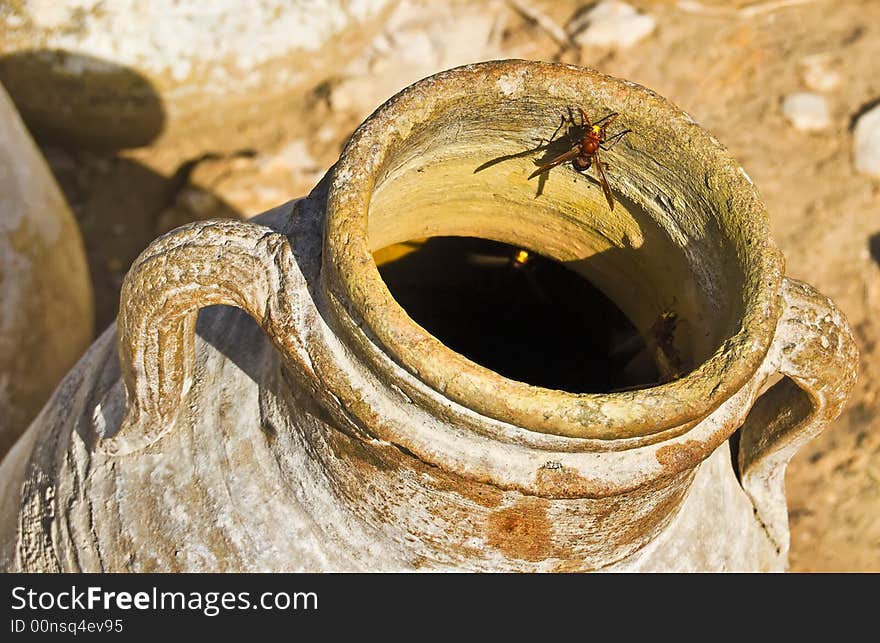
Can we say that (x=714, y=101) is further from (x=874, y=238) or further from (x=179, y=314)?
(x=179, y=314)

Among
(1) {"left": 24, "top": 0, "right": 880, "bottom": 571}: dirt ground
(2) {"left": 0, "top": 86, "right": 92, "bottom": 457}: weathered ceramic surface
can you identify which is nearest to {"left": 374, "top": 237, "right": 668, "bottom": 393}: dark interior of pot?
(2) {"left": 0, "top": 86, "right": 92, "bottom": 457}: weathered ceramic surface

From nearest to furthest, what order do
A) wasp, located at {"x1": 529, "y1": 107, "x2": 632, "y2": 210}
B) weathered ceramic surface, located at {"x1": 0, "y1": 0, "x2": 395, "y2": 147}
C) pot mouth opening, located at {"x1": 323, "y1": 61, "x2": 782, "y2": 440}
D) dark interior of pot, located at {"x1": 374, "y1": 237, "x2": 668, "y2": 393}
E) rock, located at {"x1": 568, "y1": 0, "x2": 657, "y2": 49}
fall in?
pot mouth opening, located at {"x1": 323, "y1": 61, "x2": 782, "y2": 440}
wasp, located at {"x1": 529, "y1": 107, "x2": 632, "y2": 210}
dark interior of pot, located at {"x1": 374, "y1": 237, "x2": 668, "y2": 393}
weathered ceramic surface, located at {"x1": 0, "y1": 0, "x2": 395, "y2": 147}
rock, located at {"x1": 568, "y1": 0, "x2": 657, "y2": 49}

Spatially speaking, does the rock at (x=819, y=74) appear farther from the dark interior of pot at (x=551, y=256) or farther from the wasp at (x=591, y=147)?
Result: the wasp at (x=591, y=147)

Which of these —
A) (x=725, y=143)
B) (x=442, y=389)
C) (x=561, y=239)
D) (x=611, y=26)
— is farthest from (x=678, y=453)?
(x=611, y=26)

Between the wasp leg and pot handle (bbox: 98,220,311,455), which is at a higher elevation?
the wasp leg

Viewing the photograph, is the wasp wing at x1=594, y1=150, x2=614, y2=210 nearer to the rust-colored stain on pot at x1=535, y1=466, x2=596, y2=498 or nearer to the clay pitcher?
the clay pitcher

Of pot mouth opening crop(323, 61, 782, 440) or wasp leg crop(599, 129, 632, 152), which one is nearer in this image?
pot mouth opening crop(323, 61, 782, 440)

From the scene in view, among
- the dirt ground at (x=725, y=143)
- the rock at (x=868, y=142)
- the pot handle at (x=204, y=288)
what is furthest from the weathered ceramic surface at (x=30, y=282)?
the rock at (x=868, y=142)
